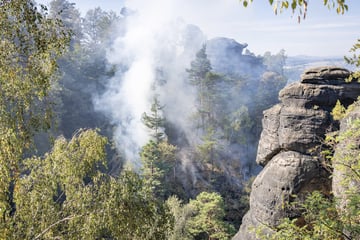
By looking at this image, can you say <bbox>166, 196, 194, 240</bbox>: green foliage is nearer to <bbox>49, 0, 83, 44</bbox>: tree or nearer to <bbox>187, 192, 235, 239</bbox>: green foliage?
<bbox>187, 192, 235, 239</bbox>: green foliage

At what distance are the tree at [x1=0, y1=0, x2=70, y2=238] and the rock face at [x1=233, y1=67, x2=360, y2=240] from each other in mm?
8768

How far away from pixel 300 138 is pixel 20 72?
976 centimetres

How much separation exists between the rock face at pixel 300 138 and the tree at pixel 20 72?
8768 mm

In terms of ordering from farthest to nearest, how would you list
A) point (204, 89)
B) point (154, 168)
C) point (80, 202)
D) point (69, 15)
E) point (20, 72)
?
point (69, 15) < point (204, 89) < point (154, 168) < point (80, 202) < point (20, 72)

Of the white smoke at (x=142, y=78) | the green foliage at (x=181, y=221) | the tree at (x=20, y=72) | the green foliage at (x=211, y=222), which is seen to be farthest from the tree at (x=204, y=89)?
the tree at (x=20, y=72)

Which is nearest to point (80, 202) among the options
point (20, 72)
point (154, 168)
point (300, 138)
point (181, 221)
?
point (20, 72)

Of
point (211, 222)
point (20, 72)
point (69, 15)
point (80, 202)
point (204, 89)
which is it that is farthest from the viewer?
point (69, 15)

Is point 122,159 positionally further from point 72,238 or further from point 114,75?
point 72,238

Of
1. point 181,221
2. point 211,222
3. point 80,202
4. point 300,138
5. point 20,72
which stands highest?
point 20,72

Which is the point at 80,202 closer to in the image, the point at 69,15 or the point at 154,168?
the point at 154,168

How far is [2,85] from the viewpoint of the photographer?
4055 millimetres

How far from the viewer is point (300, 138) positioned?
1128cm

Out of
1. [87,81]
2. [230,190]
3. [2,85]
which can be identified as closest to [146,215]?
[2,85]

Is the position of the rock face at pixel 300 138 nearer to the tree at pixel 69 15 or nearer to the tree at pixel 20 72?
the tree at pixel 20 72
